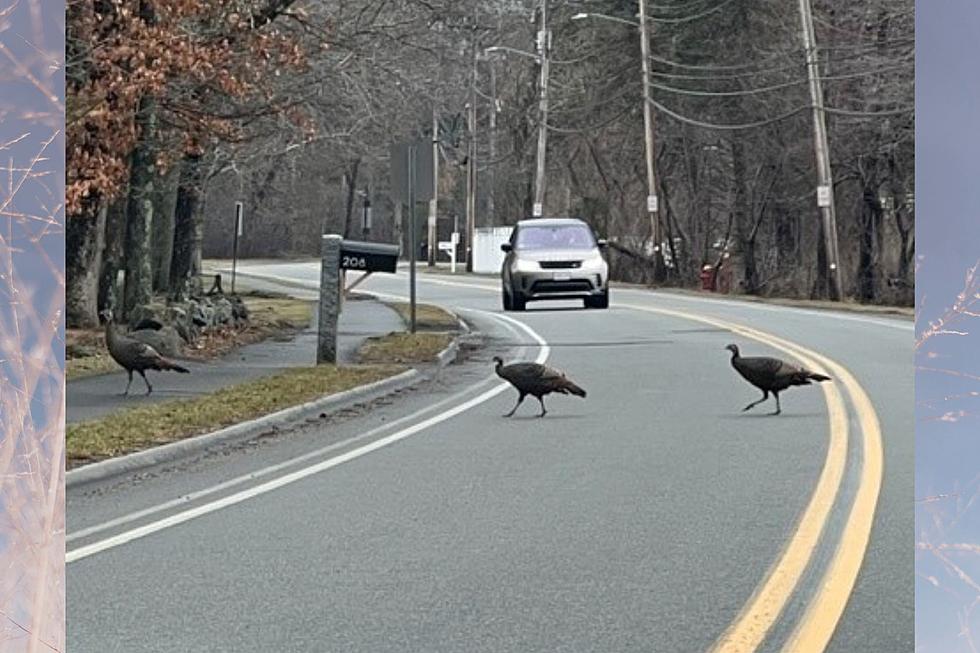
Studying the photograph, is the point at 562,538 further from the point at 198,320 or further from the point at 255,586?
the point at 198,320

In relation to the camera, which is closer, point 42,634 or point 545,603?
point 42,634

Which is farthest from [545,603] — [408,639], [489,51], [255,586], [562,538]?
[489,51]

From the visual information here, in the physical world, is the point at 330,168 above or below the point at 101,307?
above

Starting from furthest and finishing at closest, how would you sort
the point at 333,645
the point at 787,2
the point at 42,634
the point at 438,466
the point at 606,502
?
the point at 606,502, the point at 438,466, the point at 333,645, the point at 787,2, the point at 42,634

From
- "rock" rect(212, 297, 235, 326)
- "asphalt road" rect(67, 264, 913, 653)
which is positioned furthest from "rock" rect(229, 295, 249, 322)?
"asphalt road" rect(67, 264, 913, 653)

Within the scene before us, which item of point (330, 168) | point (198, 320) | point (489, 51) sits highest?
point (489, 51)

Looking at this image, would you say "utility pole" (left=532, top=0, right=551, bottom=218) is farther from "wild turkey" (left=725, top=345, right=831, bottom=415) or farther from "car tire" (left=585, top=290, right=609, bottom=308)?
"wild turkey" (left=725, top=345, right=831, bottom=415)
